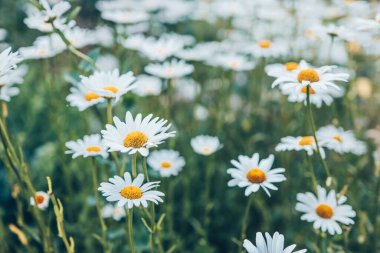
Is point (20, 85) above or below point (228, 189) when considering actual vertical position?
above

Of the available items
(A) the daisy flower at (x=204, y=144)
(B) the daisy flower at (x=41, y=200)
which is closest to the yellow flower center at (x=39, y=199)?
(B) the daisy flower at (x=41, y=200)

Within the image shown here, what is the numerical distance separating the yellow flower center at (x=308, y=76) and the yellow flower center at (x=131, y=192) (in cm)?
68

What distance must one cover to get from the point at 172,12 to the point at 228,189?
150 cm

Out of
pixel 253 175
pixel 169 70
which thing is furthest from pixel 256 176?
pixel 169 70

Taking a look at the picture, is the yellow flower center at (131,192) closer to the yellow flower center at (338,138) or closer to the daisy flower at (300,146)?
the daisy flower at (300,146)

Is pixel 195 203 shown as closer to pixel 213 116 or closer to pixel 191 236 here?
pixel 191 236

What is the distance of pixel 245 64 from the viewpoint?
2826mm

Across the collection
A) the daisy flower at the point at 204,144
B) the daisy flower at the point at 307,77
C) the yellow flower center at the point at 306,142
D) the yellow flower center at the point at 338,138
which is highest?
the daisy flower at the point at 307,77

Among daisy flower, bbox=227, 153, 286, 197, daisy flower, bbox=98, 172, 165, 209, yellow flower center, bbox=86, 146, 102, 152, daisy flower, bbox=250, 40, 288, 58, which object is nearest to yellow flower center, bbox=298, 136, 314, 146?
daisy flower, bbox=227, 153, 286, 197

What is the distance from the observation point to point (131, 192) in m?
1.35

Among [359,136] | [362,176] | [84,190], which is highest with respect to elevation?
[359,136]

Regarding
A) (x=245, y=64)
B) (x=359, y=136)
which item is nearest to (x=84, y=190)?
(x=245, y=64)

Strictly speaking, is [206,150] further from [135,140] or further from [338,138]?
[135,140]

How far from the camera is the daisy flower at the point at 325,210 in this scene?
61.7 inches
